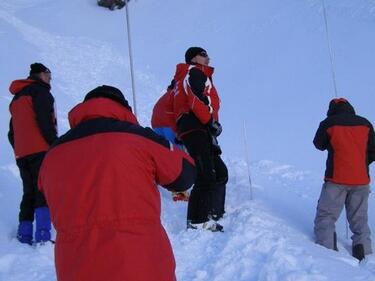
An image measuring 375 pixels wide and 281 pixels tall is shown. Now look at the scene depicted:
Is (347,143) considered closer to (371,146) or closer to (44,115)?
(371,146)

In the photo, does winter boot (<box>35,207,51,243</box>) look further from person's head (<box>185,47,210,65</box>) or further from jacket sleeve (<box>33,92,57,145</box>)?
person's head (<box>185,47,210,65</box>)

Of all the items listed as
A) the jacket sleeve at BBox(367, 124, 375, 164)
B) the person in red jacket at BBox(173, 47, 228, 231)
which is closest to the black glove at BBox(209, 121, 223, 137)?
the person in red jacket at BBox(173, 47, 228, 231)

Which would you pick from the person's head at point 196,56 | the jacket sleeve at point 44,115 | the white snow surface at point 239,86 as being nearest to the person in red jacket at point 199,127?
the person's head at point 196,56

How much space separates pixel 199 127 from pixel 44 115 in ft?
4.86

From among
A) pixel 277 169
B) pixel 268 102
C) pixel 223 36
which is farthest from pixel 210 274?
pixel 223 36

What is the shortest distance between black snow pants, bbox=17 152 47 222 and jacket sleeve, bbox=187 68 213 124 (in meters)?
1.51

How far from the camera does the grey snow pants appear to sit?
537 centimetres

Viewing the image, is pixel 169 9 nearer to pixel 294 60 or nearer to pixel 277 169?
pixel 294 60

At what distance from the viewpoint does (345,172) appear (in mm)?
5355

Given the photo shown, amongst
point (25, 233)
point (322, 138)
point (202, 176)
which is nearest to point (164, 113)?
point (202, 176)

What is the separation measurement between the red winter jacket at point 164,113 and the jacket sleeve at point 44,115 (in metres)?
1.34

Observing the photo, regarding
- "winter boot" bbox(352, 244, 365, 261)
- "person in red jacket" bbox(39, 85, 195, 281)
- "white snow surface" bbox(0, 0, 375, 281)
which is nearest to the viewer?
"person in red jacket" bbox(39, 85, 195, 281)

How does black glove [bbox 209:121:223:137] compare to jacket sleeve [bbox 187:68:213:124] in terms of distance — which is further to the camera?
black glove [bbox 209:121:223:137]

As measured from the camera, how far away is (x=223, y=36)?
63.3ft
